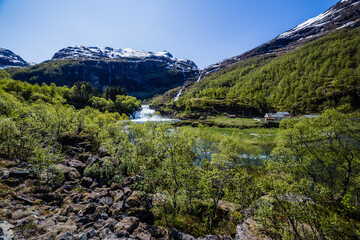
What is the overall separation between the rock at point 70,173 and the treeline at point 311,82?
392 feet

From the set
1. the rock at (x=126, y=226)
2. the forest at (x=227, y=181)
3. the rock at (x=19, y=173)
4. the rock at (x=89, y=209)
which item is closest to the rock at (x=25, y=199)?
the forest at (x=227, y=181)

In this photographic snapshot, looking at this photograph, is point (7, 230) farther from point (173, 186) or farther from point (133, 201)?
point (173, 186)

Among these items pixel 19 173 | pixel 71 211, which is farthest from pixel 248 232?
pixel 19 173

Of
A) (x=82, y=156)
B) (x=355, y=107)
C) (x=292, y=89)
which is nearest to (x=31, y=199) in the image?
(x=82, y=156)

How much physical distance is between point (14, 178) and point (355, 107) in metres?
162

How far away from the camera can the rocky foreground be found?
11906 millimetres

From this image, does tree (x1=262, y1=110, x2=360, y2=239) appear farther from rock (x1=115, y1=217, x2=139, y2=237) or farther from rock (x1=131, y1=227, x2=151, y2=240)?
rock (x1=115, y1=217, x2=139, y2=237)

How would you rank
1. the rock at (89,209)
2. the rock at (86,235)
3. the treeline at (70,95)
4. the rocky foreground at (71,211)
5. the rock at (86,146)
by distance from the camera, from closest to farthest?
1. the rock at (86,235)
2. the rocky foreground at (71,211)
3. the rock at (89,209)
4. the rock at (86,146)
5. the treeline at (70,95)

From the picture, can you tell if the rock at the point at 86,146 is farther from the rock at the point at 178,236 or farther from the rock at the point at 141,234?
the rock at the point at 178,236

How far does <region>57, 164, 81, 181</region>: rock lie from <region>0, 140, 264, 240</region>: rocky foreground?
3 centimetres

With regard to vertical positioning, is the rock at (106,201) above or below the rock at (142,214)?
above

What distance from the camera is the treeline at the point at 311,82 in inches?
4252

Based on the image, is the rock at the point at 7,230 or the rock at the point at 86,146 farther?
the rock at the point at 86,146

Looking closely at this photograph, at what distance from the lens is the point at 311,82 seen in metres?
134
